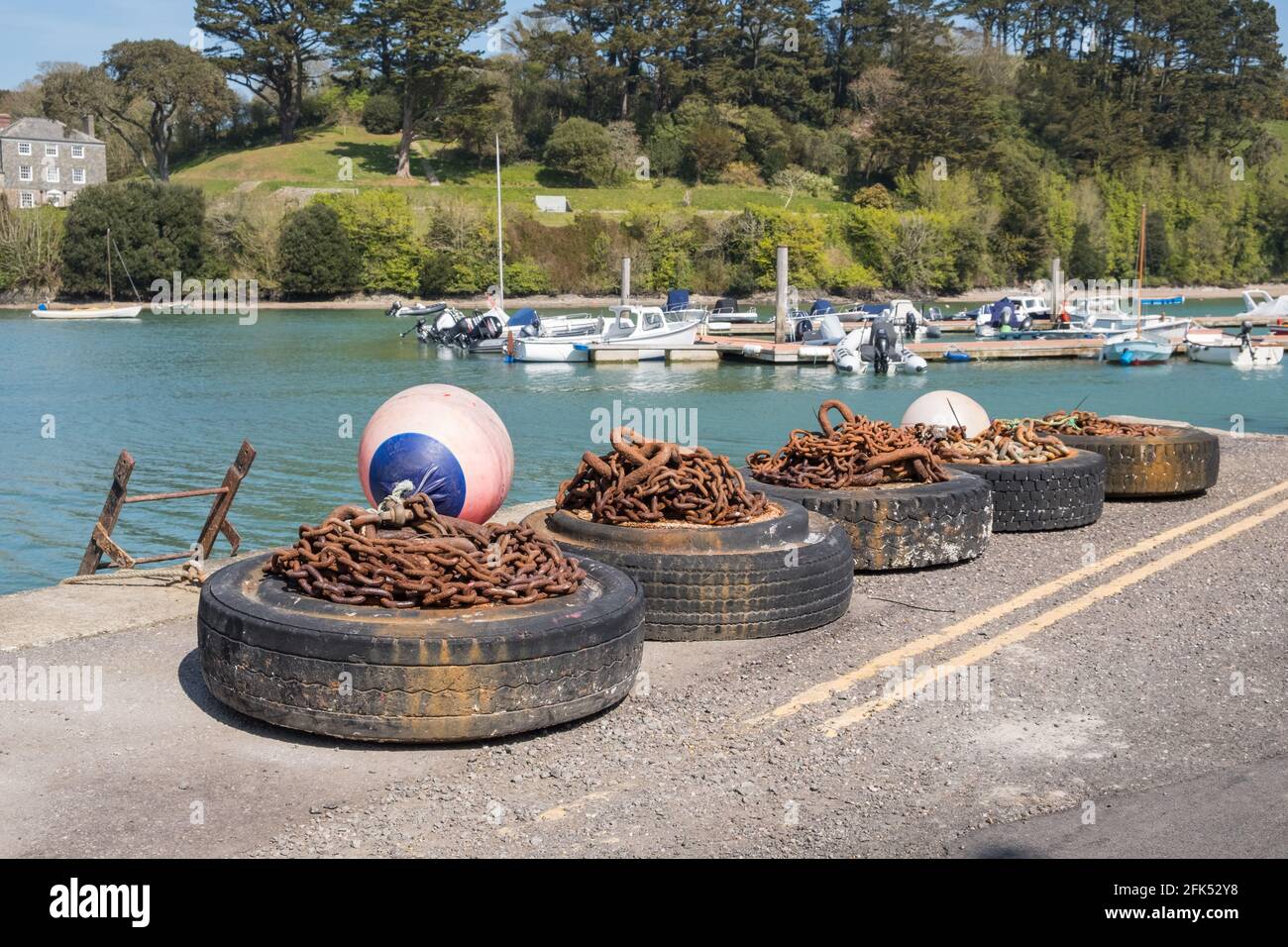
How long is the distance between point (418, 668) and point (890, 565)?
535 centimetres

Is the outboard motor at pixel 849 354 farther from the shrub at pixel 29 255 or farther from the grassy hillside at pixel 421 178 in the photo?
the shrub at pixel 29 255

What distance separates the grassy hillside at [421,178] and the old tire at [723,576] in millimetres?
106427

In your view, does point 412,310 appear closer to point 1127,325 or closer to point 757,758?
point 1127,325

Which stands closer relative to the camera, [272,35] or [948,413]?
[948,413]

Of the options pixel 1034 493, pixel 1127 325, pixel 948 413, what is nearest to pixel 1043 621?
pixel 1034 493

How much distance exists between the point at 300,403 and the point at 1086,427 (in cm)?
3055

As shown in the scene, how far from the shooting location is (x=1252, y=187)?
476 ft

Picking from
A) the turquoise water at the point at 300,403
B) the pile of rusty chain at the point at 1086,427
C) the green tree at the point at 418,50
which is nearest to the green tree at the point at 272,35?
the green tree at the point at 418,50

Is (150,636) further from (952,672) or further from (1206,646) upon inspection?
(1206,646)

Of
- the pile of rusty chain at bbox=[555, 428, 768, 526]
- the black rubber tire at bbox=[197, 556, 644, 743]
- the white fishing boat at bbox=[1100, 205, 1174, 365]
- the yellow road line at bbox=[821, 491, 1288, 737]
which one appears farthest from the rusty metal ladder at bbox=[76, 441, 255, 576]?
the white fishing boat at bbox=[1100, 205, 1174, 365]

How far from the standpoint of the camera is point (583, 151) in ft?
401

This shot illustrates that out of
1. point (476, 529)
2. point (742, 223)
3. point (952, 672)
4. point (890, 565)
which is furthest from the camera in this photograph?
point (742, 223)

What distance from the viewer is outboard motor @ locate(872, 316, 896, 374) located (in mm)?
54406

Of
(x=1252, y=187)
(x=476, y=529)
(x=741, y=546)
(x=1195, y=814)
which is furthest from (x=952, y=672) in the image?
(x=1252, y=187)
